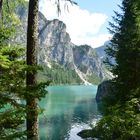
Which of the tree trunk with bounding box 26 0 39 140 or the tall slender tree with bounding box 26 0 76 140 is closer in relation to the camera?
the tall slender tree with bounding box 26 0 76 140

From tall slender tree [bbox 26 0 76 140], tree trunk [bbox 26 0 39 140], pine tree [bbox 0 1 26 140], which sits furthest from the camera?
tree trunk [bbox 26 0 39 140]

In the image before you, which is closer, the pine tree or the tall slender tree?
the pine tree

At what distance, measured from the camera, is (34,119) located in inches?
413

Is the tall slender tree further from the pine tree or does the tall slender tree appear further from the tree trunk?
the pine tree

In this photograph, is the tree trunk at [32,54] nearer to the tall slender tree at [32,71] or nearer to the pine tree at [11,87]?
the tall slender tree at [32,71]

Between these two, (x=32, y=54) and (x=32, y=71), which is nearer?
(x=32, y=71)

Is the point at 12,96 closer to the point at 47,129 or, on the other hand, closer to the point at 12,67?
the point at 12,67

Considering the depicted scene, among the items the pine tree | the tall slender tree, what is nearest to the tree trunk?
the tall slender tree

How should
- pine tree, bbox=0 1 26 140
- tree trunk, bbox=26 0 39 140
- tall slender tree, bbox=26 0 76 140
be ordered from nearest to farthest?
pine tree, bbox=0 1 26 140, tall slender tree, bbox=26 0 76 140, tree trunk, bbox=26 0 39 140

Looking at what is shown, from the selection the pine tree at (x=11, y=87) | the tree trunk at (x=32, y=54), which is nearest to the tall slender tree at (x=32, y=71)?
the tree trunk at (x=32, y=54)

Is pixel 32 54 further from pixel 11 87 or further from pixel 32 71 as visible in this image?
pixel 11 87

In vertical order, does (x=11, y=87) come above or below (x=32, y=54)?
below

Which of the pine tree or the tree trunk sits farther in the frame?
the tree trunk

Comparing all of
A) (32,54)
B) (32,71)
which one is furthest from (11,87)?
(32,54)
